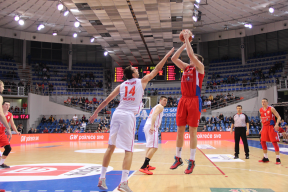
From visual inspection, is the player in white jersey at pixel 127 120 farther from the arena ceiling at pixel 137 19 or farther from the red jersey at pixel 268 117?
the arena ceiling at pixel 137 19

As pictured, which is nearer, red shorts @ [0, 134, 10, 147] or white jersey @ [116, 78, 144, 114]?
white jersey @ [116, 78, 144, 114]

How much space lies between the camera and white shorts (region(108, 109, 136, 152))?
12.9ft

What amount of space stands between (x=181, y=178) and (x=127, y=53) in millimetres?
22320

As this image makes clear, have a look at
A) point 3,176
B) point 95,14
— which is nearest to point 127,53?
point 95,14

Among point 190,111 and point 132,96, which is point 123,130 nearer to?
point 132,96

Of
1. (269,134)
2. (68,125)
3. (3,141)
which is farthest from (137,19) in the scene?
(3,141)

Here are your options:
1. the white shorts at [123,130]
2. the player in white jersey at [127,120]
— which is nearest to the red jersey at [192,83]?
the player in white jersey at [127,120]

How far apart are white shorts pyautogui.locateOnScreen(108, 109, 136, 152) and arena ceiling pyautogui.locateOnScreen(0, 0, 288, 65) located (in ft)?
44.0

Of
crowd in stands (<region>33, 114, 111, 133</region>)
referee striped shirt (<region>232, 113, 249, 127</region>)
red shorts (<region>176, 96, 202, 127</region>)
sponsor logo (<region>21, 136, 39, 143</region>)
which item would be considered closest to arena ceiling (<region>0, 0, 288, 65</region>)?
crowd in stands (<region>33, 114, 111, 133</region>)

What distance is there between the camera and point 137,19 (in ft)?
60.7

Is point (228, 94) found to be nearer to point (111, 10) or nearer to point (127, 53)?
point (127, 53)

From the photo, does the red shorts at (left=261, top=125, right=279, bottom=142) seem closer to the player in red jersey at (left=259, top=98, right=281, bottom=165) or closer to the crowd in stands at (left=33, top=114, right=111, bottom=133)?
the player in red jersey at (left=259, top=98, right=281, bottom=165)

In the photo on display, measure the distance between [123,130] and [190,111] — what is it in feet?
4.68

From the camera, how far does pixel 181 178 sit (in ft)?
16.4
